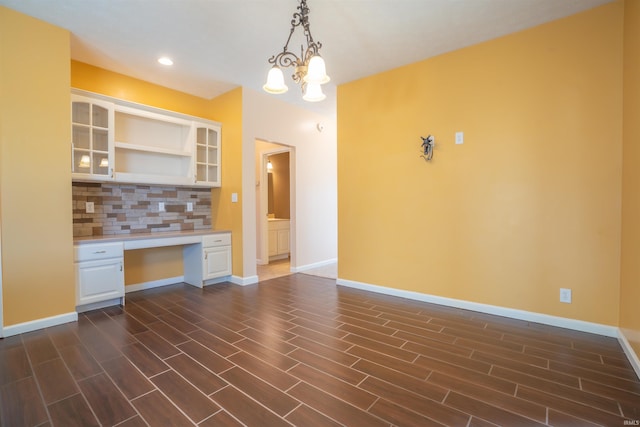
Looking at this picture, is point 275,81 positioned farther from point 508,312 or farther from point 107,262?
point 508,312

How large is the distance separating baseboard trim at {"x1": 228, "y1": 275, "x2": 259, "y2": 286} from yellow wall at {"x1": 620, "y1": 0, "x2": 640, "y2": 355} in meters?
3.86

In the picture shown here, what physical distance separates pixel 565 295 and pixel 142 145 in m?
4.80

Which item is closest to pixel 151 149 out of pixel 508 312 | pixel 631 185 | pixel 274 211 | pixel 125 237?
pixel 125 237

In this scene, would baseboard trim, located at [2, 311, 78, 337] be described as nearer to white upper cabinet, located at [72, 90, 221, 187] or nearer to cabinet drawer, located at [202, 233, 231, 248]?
white upper cabinet, located at [72, 90, 221, 187]

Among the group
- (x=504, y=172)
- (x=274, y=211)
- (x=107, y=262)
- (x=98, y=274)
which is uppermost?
(x=504, y=172)

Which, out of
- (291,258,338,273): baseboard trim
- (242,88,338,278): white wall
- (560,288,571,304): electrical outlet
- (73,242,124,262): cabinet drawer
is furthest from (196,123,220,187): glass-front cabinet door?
(560,288,571,304): electrical outlet

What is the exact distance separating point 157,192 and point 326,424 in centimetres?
367

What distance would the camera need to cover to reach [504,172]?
288cm

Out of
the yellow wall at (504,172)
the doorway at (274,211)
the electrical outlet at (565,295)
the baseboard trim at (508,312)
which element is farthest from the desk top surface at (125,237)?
the electrical outlet at (565,295)

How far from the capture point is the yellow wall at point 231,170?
13.7 feet

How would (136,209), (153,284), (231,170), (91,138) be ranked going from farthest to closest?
(231,170) → (153,284) → (136,209) → (91,138)

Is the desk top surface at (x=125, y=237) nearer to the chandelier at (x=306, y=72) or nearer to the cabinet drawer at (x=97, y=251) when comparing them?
the cabinet drawer at (x=97, y=251)

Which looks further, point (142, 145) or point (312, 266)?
point (312, 266)

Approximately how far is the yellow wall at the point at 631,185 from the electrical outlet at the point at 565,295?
0.32 metres
